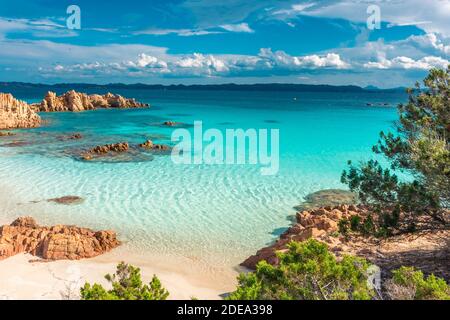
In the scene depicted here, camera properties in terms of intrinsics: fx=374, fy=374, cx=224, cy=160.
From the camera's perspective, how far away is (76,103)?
77.6m

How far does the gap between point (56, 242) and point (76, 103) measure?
71049 mm

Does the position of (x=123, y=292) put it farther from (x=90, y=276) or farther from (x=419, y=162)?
(x=419, y=162)

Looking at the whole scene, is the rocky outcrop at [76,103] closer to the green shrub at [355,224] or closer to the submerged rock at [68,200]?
the submerged rock at [68,200]

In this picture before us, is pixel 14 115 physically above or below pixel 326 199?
above

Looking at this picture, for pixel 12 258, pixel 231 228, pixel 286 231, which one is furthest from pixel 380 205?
pixel 12 258

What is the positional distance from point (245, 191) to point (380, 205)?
36.0 ft

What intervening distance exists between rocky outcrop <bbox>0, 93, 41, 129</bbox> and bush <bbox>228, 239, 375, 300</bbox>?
48.0 meters

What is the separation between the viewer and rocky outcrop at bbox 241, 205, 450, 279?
10.6m

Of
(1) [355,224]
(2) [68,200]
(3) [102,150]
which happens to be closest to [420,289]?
(1) [355,224]

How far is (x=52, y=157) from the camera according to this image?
94.3 ft

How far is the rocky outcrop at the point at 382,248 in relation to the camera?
Answer: 419 inches
